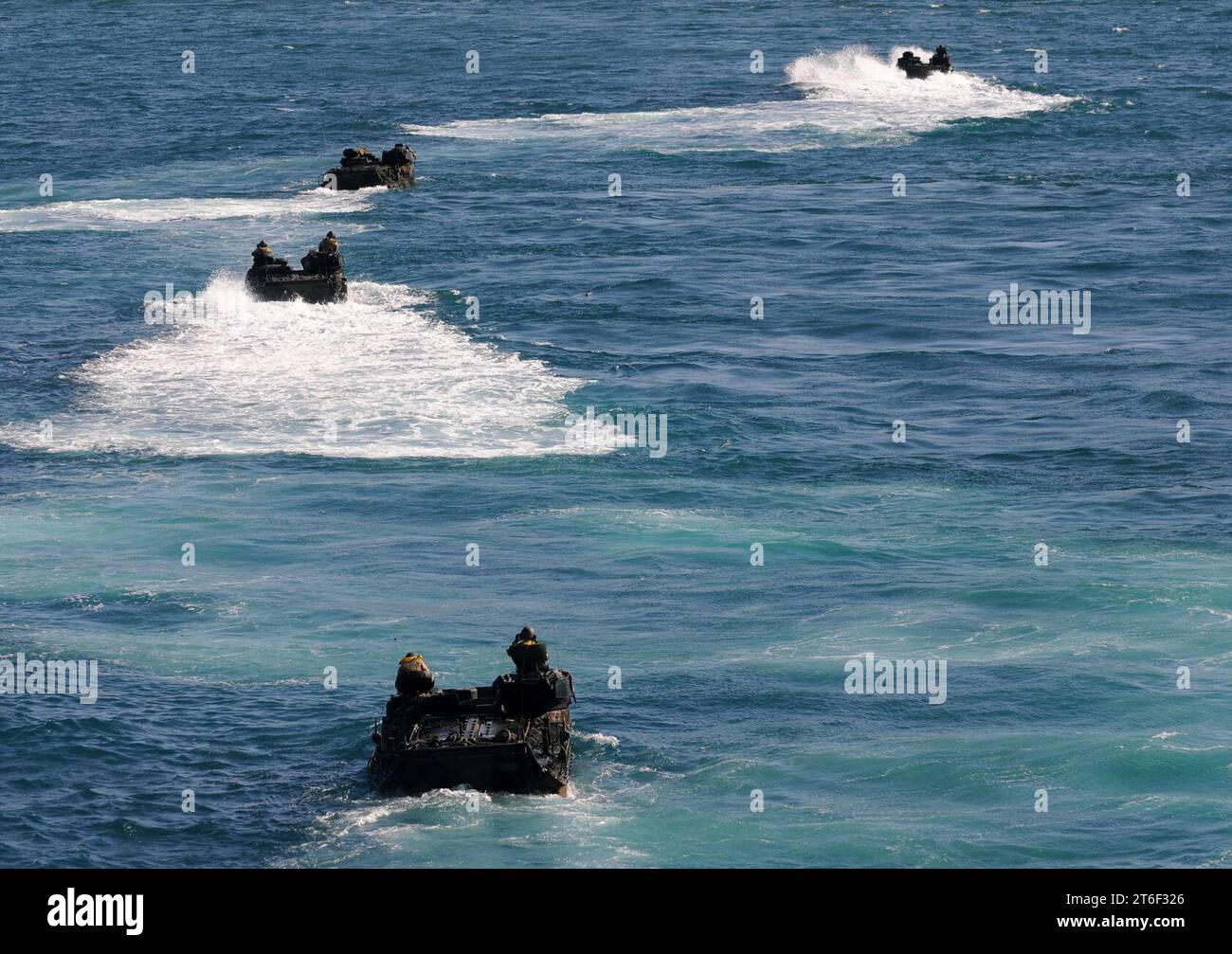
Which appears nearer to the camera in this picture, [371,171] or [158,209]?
[158,209]

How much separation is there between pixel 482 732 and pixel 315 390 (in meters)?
24.8

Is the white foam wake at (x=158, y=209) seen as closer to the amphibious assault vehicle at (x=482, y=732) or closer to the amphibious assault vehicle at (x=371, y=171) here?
the amphibious assault vehicle at (x=371, y=171)

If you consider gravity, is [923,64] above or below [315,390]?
above

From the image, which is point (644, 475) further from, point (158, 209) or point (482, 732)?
point (158, 209)

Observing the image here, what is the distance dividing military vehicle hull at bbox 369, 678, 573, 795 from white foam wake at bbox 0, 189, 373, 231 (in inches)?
1826

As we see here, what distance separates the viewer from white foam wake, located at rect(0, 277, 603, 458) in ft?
157

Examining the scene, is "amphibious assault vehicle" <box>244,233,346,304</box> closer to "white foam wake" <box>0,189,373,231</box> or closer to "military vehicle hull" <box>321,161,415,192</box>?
"white foam wake" <box>0,189,373,231</box>

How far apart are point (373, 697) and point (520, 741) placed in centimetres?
522

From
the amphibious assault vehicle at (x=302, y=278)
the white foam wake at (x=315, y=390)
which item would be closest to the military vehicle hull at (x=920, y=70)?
the white foam wake at (x=315, y=390)

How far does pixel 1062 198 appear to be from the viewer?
247 feet

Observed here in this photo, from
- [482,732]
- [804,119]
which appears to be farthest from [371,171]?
[482,732]

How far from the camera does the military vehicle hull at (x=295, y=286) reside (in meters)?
60.5

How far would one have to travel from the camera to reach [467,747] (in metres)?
28.2
